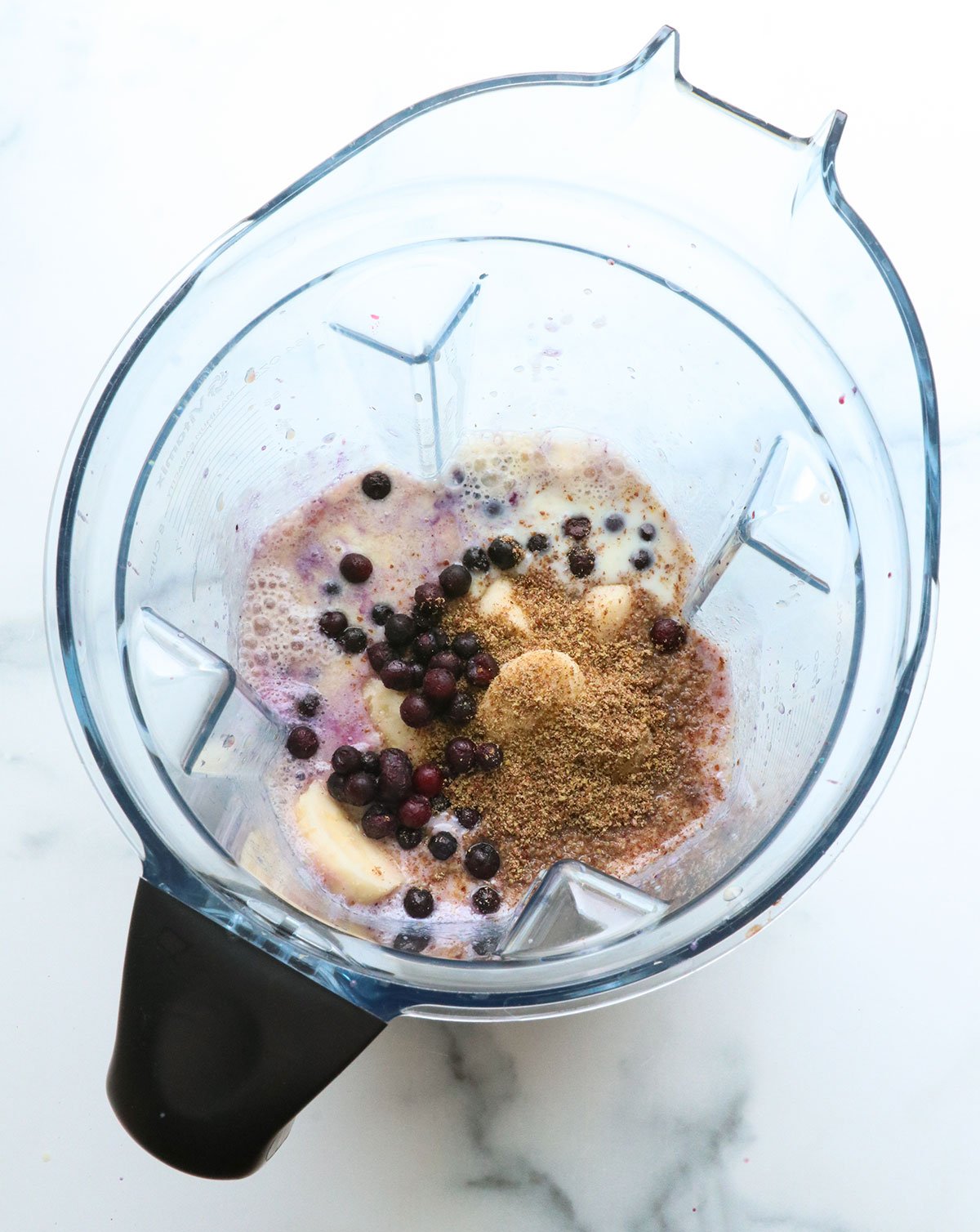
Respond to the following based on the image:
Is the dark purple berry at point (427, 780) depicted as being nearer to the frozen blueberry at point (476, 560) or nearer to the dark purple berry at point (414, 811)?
the dark purple berry at point (414, 811)

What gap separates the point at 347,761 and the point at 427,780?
0.28 feet

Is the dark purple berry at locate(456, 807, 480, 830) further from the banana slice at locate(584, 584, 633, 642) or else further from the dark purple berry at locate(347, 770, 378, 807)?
the banana slice at locate(584, 584, 633, 642)

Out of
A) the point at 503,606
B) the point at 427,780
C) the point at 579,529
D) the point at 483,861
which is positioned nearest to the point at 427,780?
the point at 427,780

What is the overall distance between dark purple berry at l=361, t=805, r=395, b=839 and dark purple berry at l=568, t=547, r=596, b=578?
33 cm

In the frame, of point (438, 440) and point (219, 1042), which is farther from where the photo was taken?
point (438, 440)

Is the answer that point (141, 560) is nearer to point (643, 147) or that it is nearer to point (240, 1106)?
point (240, 1106)

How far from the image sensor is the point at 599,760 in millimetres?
1135

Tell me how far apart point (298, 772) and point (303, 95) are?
0.79 metres

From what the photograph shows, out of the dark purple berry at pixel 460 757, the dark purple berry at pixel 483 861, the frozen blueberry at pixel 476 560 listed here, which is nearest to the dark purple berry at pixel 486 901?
the dark purple berry at pixel 483 861

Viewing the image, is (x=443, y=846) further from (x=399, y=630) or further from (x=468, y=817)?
(x=399, y=630)

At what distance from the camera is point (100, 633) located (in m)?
0.95

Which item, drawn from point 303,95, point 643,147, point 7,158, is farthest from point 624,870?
point 7,158

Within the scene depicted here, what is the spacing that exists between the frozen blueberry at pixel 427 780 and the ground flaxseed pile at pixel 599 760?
0.07ft

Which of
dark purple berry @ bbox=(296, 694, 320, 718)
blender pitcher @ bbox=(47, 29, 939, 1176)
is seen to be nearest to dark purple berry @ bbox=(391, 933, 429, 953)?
blender pitcher @ bbox=(47, 29, 939, 1176)
